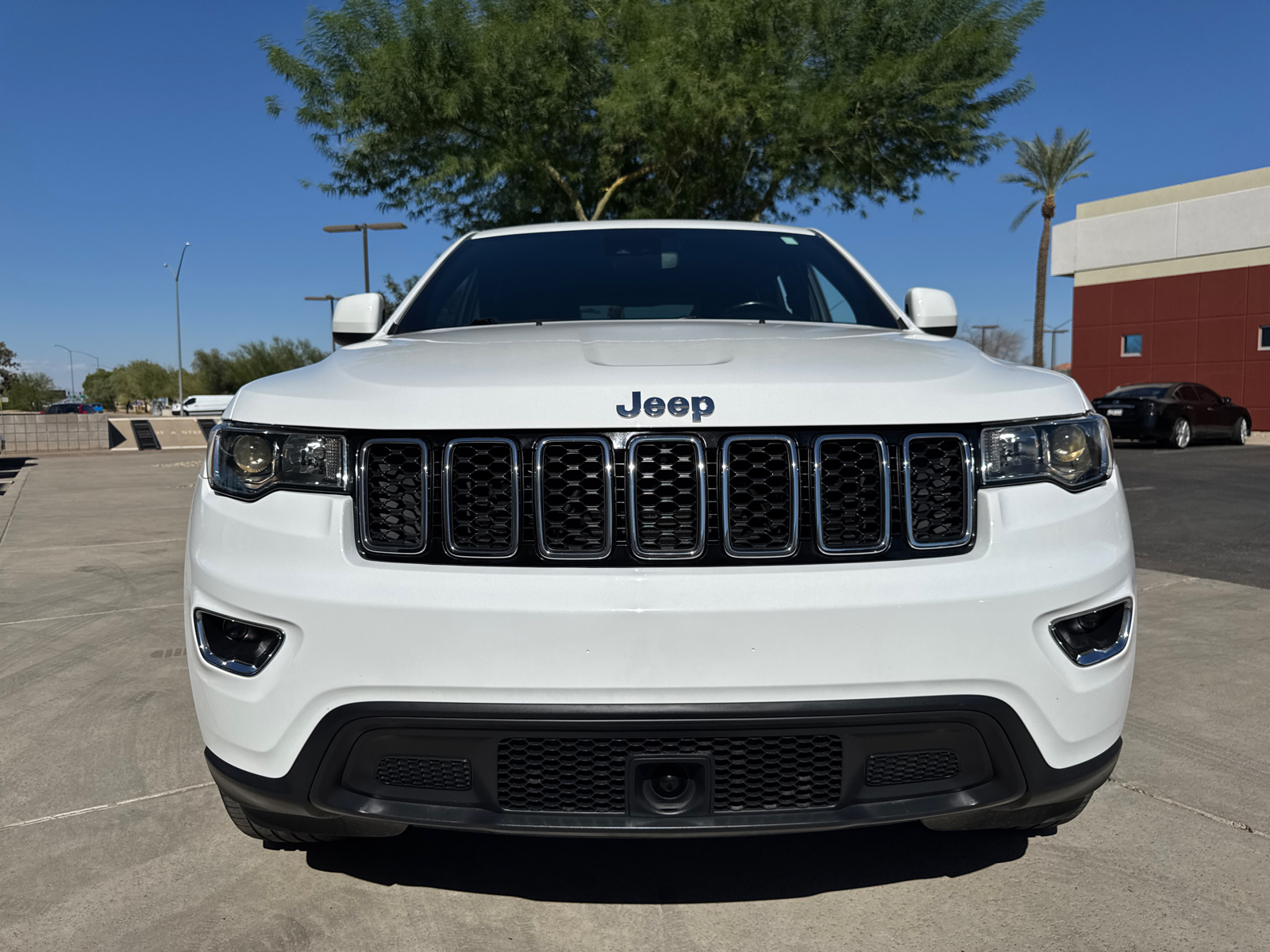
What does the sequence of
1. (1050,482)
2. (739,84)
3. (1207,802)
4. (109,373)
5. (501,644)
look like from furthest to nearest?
(109,373) → (739,84) → (1207,802) → (1050,482) → (501,644)

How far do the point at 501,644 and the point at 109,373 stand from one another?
160m

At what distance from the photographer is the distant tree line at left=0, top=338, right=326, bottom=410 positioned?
3120 inches

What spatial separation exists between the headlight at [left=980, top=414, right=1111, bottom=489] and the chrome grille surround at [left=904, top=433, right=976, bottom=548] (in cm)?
4

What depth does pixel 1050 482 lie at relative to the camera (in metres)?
2.07

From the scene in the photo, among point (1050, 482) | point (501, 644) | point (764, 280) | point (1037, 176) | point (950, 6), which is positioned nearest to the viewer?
point (501, 644)

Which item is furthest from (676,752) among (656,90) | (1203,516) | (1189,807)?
(656,90)

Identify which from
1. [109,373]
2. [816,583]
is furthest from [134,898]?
[109,373]

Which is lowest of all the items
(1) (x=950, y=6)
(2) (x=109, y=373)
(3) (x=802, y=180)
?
(2) (x=109, y=373)

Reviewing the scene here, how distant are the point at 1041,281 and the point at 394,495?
3469 centimetres

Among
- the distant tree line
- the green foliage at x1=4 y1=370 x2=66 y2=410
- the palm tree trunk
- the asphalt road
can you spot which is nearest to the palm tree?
the palm tree trunk

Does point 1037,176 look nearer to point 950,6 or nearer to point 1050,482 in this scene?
point 950,6

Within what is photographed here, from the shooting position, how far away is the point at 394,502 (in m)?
2.02

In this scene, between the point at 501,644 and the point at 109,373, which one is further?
the point at 109,373

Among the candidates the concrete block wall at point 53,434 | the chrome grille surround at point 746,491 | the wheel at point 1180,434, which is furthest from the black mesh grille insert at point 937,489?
the concrete block wall at point 53,434
